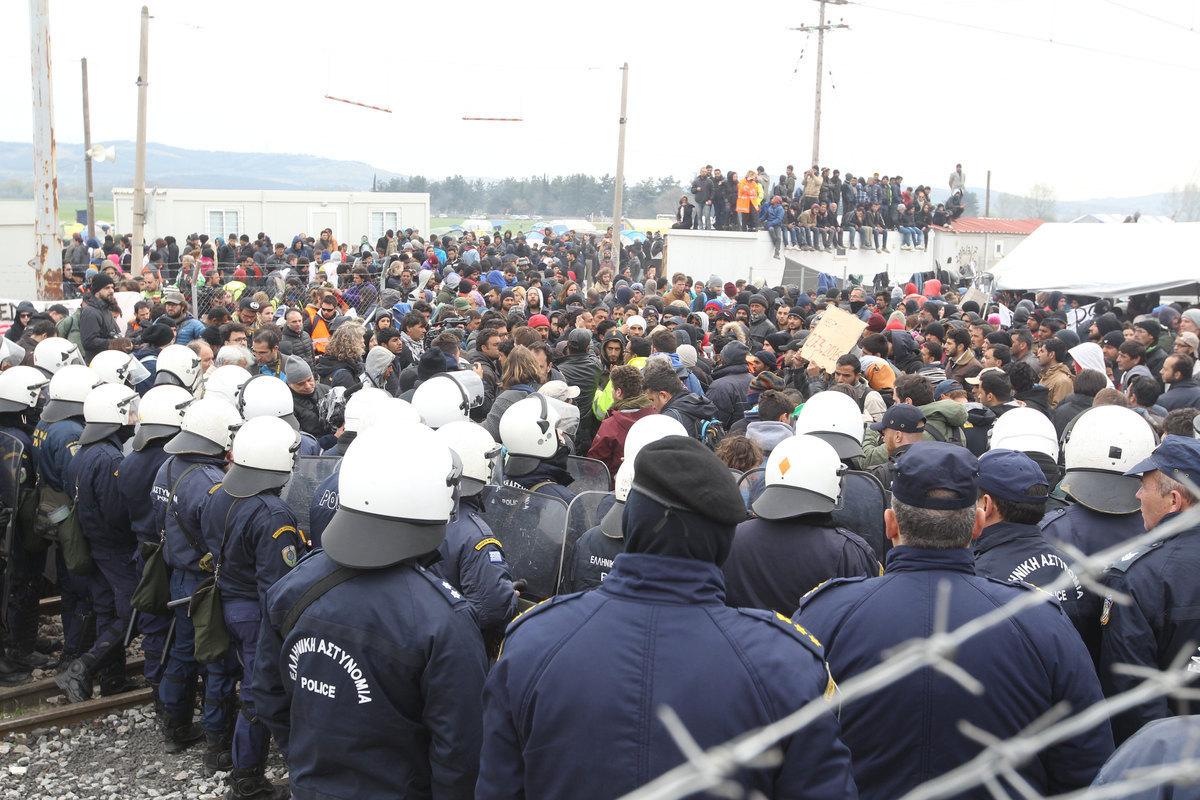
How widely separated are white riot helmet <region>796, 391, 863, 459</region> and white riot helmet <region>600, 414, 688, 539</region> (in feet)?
3.34

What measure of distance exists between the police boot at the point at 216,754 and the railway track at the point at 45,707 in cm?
124

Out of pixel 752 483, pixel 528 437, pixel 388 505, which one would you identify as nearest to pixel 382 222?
pixel 528 437

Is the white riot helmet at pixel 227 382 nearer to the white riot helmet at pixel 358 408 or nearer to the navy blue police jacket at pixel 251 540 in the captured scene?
the white riot helmet at pixel 358 408

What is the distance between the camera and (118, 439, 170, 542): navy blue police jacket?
237 inches

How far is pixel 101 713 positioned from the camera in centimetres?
661

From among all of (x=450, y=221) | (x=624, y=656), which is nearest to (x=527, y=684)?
(x=624, y=656)

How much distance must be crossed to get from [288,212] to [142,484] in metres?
39.9

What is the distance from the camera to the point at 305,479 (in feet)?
18.8

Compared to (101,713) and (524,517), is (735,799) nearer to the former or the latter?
(524,517)

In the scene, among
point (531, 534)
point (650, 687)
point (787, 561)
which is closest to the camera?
point (650, 687)

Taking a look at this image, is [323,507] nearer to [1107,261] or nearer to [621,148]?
[1107,261]

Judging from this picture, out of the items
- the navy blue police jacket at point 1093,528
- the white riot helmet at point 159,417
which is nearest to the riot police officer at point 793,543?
the navy blue police jacket at point 1093,528

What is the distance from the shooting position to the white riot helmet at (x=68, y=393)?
6.71 meters

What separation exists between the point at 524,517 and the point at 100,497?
300 centimetres
